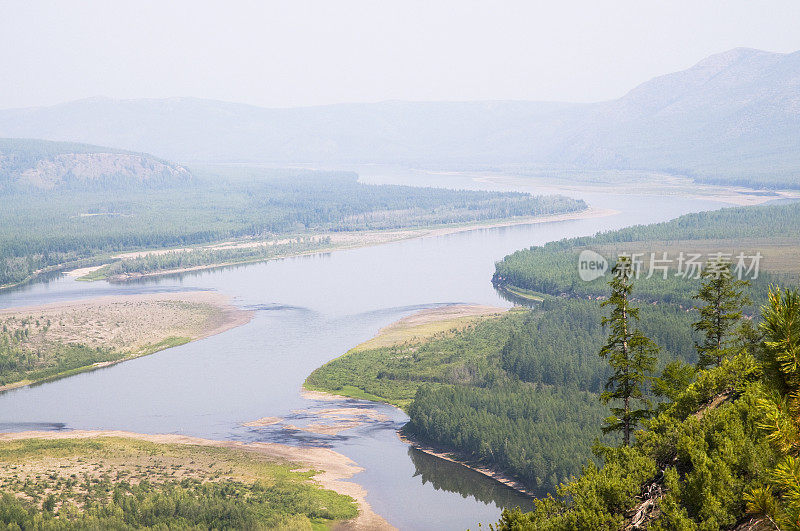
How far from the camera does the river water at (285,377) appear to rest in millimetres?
59656

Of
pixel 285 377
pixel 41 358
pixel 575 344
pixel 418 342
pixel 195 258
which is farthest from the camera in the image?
pixel 195 258

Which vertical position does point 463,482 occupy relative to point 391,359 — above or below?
below

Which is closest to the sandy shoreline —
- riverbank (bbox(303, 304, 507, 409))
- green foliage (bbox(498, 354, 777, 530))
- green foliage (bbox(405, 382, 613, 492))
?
green foliage (bbox(405, 382, 613, 492))

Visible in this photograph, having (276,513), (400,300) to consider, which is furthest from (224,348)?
(276,513)

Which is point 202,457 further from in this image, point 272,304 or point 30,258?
point 30,258

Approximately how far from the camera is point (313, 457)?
212 ft

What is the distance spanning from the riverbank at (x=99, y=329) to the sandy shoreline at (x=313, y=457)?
67.2 feet

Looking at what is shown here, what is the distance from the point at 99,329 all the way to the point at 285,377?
A: 34332 millimetres

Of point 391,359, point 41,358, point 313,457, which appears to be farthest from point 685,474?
point 41,358

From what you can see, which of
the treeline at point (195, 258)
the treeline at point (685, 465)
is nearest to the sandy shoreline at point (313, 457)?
the treeline at point (685, 465)

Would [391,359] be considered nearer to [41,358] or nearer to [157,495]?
[41,358]

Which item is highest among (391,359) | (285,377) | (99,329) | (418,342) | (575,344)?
(575,344)

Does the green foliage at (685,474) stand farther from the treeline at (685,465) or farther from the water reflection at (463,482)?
the water reflection at (463,482)

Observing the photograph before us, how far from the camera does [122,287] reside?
147250 millimetres
